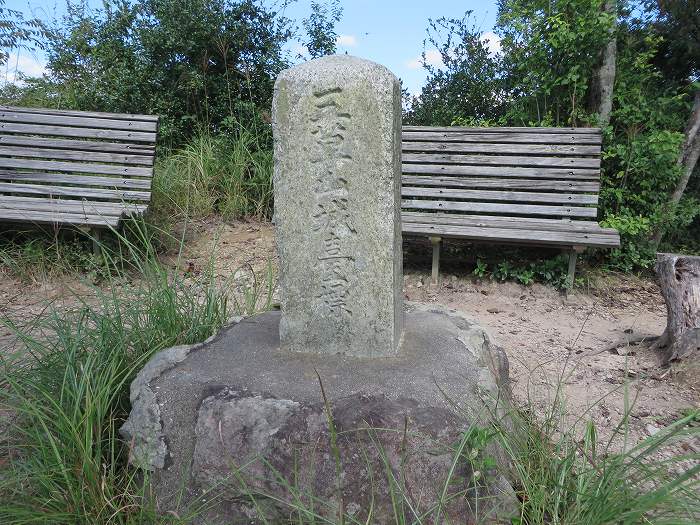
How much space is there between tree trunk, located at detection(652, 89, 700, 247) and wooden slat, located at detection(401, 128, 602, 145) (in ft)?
3.00

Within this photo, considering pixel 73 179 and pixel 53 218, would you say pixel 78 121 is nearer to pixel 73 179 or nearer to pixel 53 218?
pixel 73 179

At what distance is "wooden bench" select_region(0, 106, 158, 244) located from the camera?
4609mm

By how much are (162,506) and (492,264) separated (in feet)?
12.1

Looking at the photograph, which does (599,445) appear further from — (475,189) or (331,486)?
(475,189)

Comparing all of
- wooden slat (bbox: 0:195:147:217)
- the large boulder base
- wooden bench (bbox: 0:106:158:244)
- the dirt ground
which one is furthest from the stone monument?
wooden bench (bbox: 0:106:158:244)

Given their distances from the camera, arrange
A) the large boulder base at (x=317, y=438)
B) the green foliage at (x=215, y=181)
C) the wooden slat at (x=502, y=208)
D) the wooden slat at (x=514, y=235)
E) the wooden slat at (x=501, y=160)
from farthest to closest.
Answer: the green foliage at (x=215, y=181) < the wooden slat at (x=501, y=160) < the wooden slat at (x=502, y=208) < the wooden slat at (x=514, y=235) < the large boulder base at (x=317, y=438)

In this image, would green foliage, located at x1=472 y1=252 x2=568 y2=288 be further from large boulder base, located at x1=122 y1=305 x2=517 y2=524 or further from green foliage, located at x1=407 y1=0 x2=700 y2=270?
large boulder base, located at x1=122 y1=305 x2=517 y2=524

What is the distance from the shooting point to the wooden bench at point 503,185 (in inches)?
172

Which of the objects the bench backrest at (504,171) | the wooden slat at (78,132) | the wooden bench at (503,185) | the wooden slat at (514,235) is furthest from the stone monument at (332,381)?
the wooden slat at (78,132)

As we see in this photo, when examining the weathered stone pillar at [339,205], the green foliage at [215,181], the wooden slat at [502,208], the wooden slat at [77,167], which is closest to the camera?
the weathered stone pillar at [339,205]

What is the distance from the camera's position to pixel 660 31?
5371 mm

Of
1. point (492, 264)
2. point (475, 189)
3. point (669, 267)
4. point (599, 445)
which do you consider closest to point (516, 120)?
point (475, 189)

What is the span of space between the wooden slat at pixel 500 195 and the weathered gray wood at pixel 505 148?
1.30 ft

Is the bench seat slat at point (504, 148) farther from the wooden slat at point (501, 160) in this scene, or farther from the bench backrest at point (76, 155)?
the bench backrest at point (76, 155)
